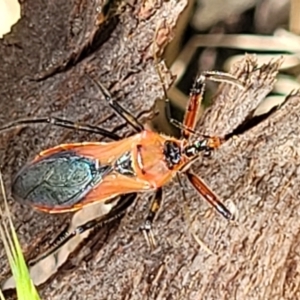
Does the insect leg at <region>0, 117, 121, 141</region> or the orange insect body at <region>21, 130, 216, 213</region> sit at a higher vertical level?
the insect leg at <region>0, 117, 121, 141</region>

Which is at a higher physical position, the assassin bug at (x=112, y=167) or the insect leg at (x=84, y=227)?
the assassin bug at (x=112, y=167)

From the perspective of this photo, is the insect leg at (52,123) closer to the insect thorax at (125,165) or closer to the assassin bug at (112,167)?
the assassin bug at (112,167)

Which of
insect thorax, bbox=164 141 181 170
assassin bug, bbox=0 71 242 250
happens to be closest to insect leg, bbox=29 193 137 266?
assassin bug, bbox=0 71 242 250

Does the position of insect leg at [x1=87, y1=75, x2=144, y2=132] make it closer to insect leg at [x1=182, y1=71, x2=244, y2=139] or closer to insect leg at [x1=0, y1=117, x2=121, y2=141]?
insect leg at [x1=0, y1=117, x2=121, y2=141]

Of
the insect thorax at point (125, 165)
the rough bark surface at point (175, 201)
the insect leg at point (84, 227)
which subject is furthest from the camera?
the insect thorax at point (125, 165)

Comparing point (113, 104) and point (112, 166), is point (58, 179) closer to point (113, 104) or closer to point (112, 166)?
point (112, 166)

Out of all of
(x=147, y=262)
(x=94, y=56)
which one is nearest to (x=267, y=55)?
(x=94, y=56)

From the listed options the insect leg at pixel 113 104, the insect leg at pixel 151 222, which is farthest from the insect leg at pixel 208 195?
the insect leg at pixel 113 104
